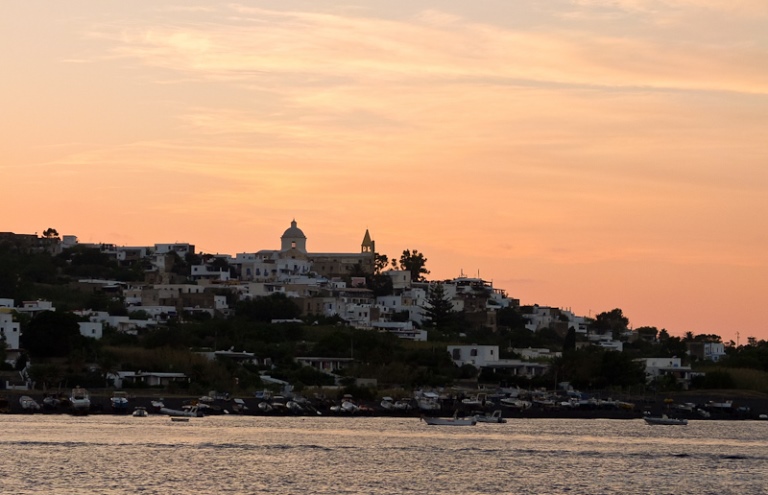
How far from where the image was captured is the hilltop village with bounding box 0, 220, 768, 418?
112500 millimetres

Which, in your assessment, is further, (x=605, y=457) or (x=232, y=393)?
(x=232, y=393)

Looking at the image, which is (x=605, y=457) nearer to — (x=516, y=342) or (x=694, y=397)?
(x=694, y=397)

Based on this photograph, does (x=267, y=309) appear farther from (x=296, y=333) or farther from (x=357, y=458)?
(x=357, y=458)

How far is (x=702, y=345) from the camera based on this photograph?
168 m

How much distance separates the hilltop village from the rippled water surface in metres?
14.0

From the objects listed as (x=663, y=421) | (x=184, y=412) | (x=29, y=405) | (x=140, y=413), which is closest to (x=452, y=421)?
(x=663, y=421)

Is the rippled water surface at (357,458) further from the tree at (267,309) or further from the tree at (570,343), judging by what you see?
the tree at (267,309)

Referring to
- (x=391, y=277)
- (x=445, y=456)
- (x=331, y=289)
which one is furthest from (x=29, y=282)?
(x=445, y=456)

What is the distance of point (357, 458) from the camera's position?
74.5 meters

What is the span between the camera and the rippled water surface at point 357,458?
63844 millimetres

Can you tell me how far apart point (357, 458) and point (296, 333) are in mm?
60517

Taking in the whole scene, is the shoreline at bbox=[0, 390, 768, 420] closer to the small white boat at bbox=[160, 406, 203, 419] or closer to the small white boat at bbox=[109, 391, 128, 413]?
the small white boat at bbox=[109, 391, 128, 413]

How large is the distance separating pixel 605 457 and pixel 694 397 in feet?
154

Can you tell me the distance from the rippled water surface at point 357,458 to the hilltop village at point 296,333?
45.8ft
